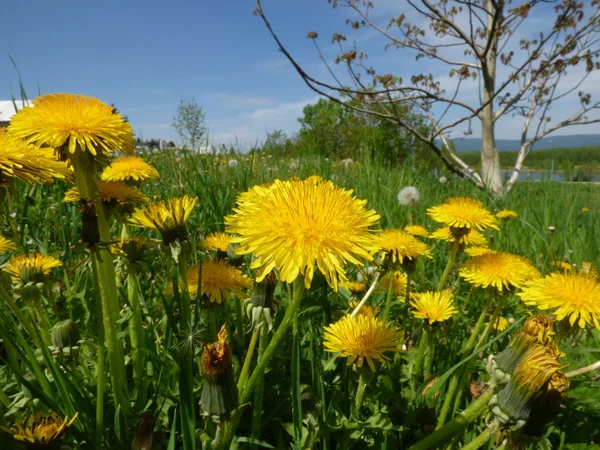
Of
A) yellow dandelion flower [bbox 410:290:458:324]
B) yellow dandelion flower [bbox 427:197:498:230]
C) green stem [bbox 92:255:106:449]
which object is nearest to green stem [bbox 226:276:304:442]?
green stem [bbox 92:255:106:449]

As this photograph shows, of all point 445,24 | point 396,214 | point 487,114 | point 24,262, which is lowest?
point 396,214

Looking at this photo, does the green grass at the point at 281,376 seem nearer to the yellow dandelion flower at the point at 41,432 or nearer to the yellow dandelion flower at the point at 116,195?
the yellow dandelion flower at the point at 41,432

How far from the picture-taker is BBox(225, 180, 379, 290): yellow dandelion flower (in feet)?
2.74

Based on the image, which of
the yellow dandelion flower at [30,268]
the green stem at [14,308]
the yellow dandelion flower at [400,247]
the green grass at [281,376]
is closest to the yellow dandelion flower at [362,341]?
the green grass at [281,376]

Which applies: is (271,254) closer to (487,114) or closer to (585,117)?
(487,114)

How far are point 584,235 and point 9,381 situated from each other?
11.9 ft

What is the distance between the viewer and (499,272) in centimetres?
136

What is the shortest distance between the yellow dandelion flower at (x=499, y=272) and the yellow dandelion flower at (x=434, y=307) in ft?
0.39

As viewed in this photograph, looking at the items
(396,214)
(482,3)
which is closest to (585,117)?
(482,3)

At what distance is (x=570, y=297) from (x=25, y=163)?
1.47m

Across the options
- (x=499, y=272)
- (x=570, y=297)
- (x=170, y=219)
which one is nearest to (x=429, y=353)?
(x=499, y=272)

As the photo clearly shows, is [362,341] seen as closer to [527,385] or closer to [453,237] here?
[527,385]

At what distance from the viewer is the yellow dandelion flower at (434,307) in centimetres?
137

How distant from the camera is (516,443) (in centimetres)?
87
